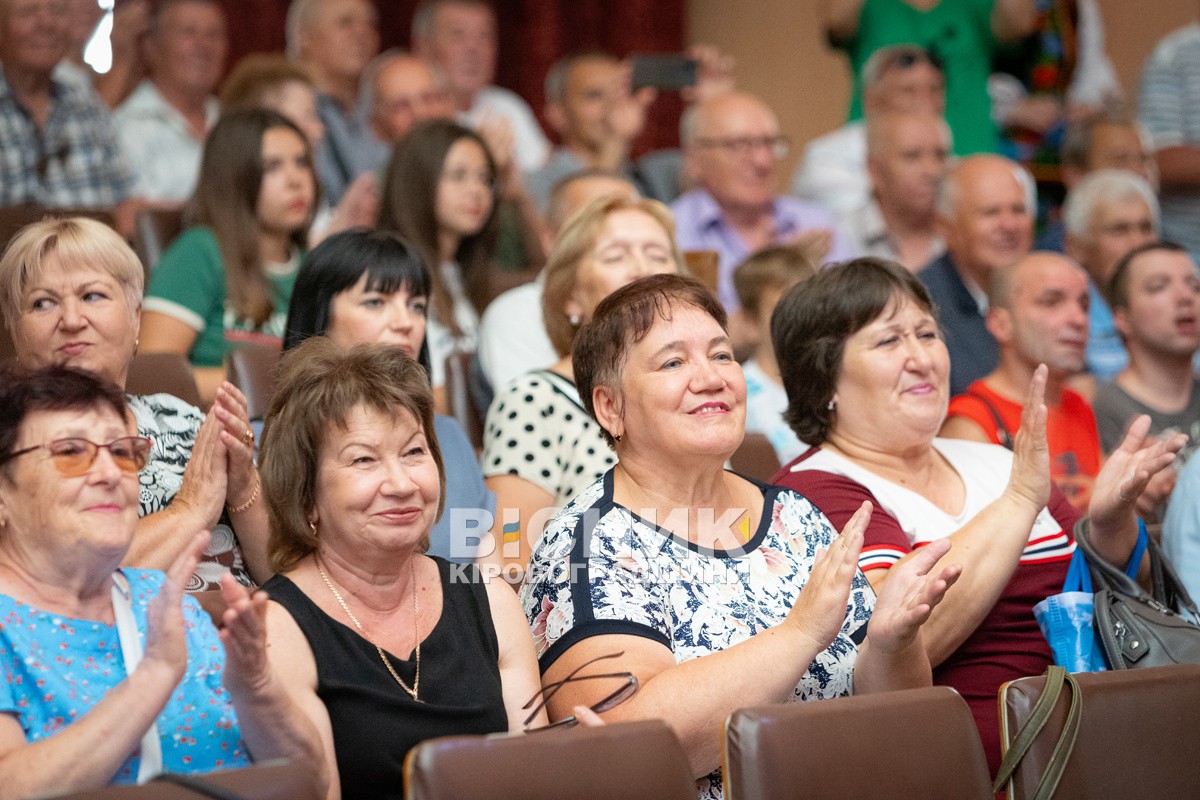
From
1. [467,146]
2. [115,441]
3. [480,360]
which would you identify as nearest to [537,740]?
[115,441]

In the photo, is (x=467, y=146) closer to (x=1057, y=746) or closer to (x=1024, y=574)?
(x=1024, y=574)

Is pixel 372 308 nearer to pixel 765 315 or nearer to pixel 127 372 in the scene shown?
pixel 127 372

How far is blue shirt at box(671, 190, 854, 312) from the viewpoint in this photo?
14.8ft

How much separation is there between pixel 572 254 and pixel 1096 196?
2.16 meters

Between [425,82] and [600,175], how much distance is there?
0.78 metres

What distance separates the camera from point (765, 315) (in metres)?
3.60

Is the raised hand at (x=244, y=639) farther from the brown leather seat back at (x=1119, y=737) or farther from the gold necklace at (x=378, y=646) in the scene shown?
the brown leather seat back at (x=1119, y=737)

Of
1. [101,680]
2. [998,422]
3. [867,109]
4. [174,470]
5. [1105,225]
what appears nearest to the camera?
[101,680]

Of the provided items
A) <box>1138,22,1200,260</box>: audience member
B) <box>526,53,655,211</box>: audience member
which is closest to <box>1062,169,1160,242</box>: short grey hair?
<box>1138,22,1200,260</box>: audience member

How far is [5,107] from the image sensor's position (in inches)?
154

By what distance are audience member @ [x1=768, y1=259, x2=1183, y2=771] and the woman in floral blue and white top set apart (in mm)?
166

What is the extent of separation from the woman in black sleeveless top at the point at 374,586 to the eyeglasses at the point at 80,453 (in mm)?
250

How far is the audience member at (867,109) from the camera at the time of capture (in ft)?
16.2

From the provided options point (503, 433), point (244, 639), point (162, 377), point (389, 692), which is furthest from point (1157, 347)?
point (244, 639)
